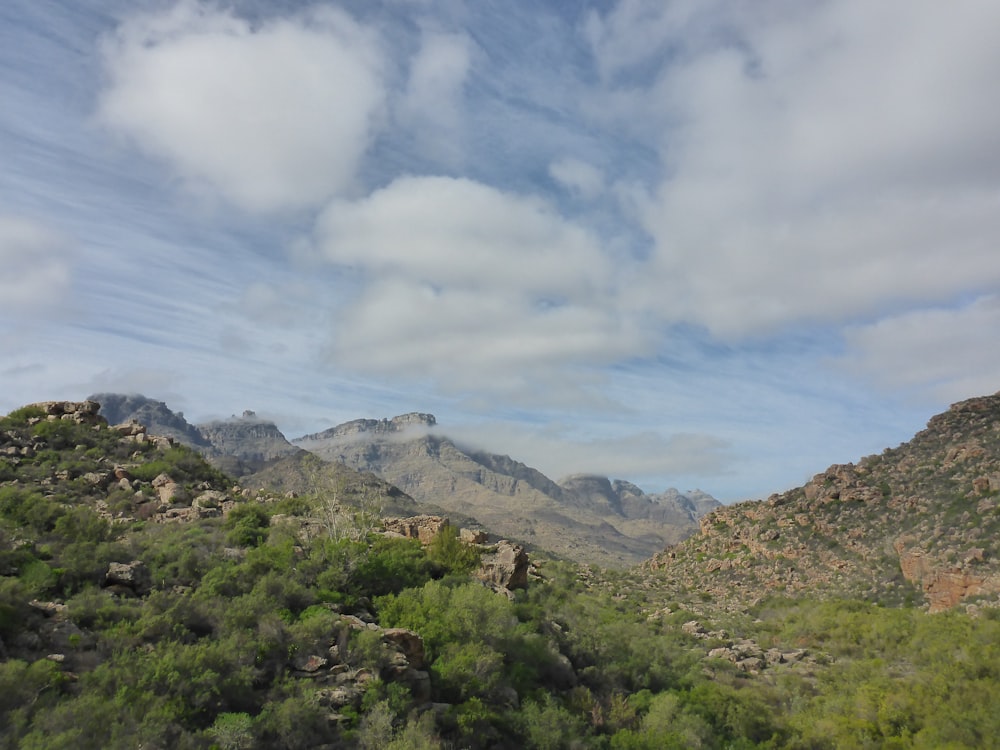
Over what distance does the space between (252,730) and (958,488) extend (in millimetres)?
73376

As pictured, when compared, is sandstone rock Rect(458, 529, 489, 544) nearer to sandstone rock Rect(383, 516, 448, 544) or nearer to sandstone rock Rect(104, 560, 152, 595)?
sandstone rock Rect(383, 516, 448, 544)

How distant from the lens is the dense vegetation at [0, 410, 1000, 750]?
1505 cm

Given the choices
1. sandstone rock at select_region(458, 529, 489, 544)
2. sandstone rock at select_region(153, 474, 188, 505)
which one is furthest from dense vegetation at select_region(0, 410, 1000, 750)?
sandstone rock at select_region(458, 529, 489, 544)

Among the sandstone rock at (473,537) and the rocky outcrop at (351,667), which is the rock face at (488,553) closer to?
the sandstone rock at (473,537)

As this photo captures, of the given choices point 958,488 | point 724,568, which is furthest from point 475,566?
point 958,488

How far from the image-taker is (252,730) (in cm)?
1476

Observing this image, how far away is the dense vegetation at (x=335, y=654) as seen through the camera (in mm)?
15055

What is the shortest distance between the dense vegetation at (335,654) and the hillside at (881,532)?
1433 centimetres

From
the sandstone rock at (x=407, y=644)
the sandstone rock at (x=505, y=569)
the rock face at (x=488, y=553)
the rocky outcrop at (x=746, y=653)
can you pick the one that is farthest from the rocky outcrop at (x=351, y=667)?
the rocky outcrop at (x=746, y=653)

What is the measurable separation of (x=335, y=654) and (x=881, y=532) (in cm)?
6667

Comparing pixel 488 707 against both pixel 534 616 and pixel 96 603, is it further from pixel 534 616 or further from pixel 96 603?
pixel 96 603

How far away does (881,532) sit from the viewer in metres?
64.4

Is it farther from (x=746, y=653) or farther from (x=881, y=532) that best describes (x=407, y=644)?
(x=881, y=532)

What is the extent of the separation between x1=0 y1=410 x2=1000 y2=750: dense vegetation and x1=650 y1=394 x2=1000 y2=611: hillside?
14.3m
